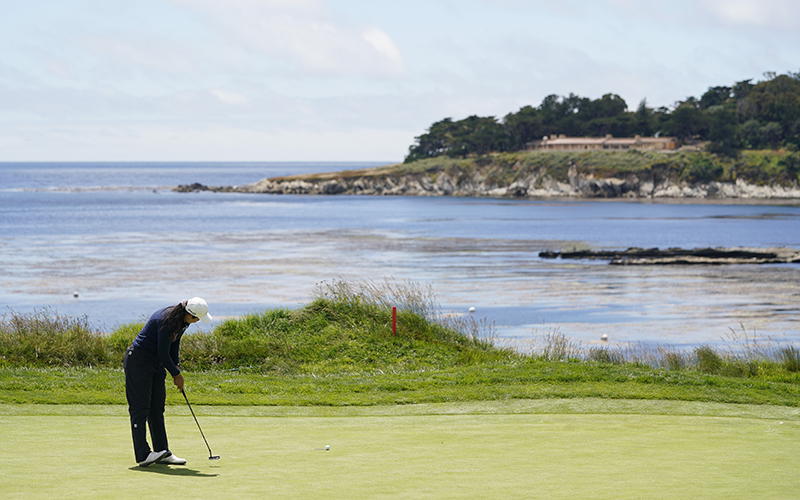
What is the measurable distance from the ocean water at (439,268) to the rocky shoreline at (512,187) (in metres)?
45.8

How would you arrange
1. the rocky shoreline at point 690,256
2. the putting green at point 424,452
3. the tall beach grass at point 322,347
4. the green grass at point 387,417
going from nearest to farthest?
1. the putting green at point 424,452
2. the green grass at point 387,417
3. the tall beach grass at point 322,347
4. the rocky shoreline at point 690,256

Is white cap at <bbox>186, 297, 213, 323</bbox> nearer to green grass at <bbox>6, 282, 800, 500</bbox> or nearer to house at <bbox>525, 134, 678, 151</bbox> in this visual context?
green grass at <bbox>6, 282, 800, 500</bbox>

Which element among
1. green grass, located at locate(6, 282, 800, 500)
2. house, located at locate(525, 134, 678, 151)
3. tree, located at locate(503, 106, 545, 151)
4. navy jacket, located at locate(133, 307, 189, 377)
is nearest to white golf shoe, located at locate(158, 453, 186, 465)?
green grass, located at locate(6, 282, 800, 500)

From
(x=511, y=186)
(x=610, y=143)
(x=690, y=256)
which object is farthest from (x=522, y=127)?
(x=690, y=256)

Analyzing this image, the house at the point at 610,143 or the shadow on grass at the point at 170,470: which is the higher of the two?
the house at the point at 610,143

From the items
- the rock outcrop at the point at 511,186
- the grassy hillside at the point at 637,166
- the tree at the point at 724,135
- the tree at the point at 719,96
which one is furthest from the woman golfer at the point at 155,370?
the tree at the point at 719,96

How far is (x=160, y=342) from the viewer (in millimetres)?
8281

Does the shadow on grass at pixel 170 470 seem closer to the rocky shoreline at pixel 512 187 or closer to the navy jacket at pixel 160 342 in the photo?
the navy jacket at pixel 160 342

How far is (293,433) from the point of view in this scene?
34.6 feet

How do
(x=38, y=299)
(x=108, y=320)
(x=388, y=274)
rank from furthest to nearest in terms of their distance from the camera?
(x=388, y=274) → (x=38, y=299) → (x=108, y=320)

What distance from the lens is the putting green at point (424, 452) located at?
712 centimetres

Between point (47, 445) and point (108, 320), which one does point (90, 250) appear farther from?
point (47, 445)

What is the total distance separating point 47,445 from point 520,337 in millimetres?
20681

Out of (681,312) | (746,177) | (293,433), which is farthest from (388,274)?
(746,177)
